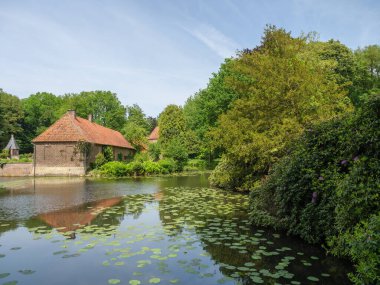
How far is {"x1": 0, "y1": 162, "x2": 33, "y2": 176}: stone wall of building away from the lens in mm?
35375

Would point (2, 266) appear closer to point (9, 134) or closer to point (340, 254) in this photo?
point (340, 254)

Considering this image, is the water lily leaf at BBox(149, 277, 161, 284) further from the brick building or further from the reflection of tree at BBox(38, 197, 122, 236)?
the brick building

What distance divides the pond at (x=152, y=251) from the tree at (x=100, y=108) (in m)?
55.3

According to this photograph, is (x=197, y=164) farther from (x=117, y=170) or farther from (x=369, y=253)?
(x=369, y=253)

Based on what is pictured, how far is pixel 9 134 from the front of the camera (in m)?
65.3

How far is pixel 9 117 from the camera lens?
6662cm

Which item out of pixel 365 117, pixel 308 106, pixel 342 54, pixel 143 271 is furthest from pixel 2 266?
pixel 342 54

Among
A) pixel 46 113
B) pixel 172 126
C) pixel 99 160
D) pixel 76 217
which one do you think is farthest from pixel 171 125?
Answer: pixel 76 217

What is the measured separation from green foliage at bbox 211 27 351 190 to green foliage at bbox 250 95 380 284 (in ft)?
14.3

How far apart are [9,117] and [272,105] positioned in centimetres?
6577

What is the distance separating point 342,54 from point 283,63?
28.9 m

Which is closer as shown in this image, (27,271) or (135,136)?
(27,271)

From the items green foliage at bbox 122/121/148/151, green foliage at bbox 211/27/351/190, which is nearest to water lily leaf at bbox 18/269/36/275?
green foliage at bbox 211/27/351/190

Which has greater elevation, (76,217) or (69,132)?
(69,132)
